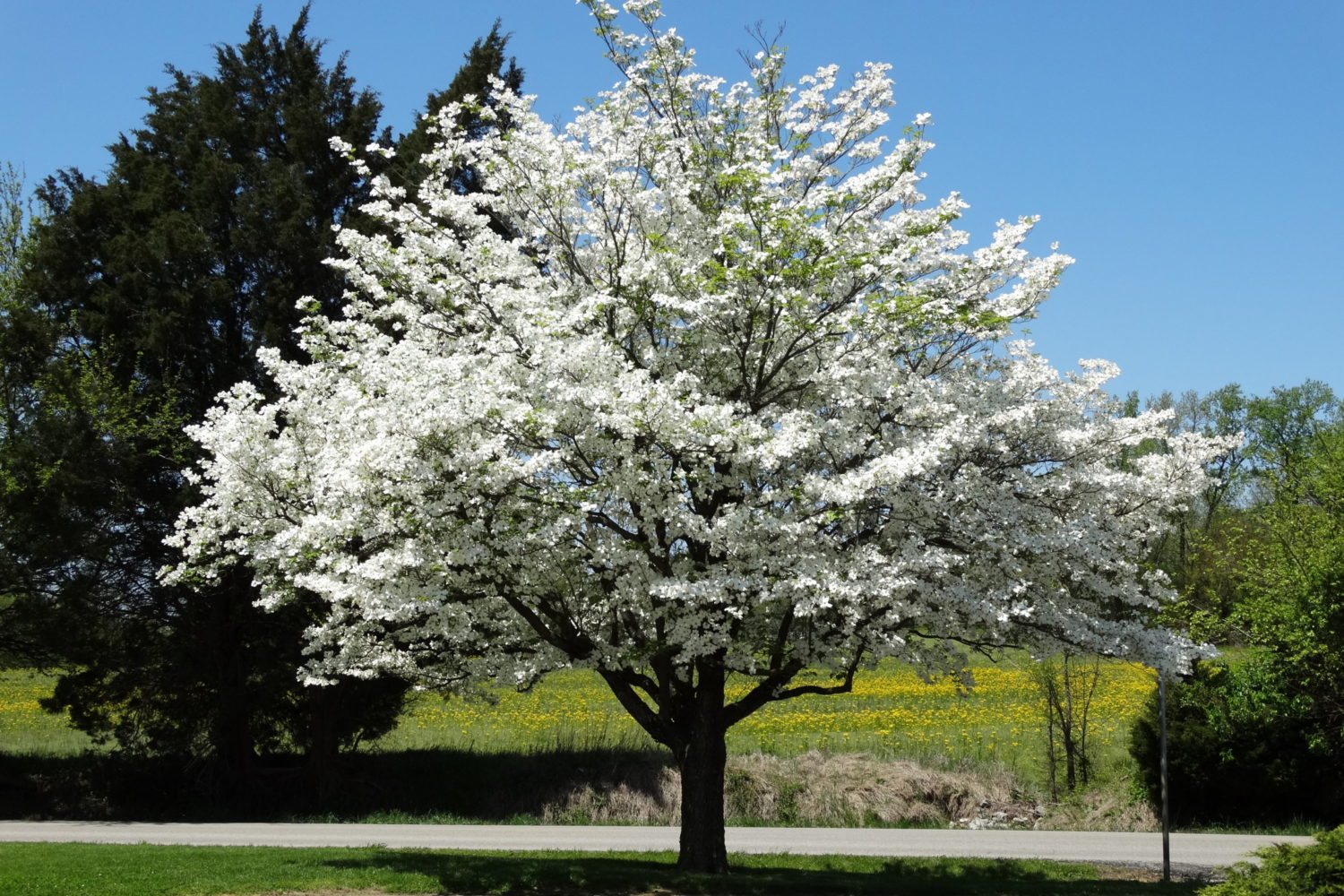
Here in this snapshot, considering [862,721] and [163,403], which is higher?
[163,403]

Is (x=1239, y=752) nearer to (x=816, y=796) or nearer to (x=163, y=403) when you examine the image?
(x=816, y=796)

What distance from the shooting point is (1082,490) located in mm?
12680

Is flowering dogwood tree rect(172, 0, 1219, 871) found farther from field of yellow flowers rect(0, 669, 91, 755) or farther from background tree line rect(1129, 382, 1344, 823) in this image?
field of yellow flowers rect(0, 669, 91, 755)

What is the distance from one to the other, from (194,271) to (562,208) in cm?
1378

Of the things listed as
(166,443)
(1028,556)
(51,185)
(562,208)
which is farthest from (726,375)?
(51,185)

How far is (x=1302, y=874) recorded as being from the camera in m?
7.76

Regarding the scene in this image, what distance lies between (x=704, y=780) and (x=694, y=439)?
5.31m

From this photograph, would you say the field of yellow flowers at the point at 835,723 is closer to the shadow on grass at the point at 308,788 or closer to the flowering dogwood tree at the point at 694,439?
the shadow on grass at the point at 308,788

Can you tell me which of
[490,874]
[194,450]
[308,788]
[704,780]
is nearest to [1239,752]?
[704,780]

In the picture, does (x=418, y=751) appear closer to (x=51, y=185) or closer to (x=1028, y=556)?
(x=51, y=185)

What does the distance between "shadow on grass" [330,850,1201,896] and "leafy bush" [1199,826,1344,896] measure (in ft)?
17.4

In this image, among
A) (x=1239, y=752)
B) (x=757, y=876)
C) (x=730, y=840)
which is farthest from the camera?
(x=1239, y=752)

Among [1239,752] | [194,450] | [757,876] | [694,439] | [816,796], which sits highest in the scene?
[194,450]

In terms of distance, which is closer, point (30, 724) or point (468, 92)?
point (468, 92)
